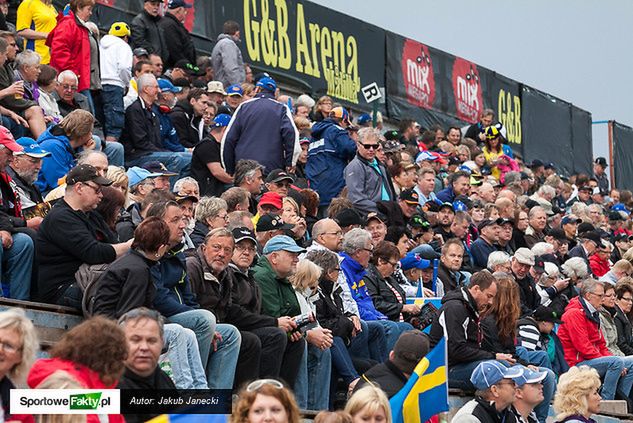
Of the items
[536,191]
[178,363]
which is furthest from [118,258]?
[536,191]

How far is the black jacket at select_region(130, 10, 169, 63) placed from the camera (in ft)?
59.7

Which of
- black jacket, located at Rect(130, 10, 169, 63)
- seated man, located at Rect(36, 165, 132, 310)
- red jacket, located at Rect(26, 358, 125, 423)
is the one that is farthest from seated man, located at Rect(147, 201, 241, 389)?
black jacket, located at Rect(130, 10, 169, 63)

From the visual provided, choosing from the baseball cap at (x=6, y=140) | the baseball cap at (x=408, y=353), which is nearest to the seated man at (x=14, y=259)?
the baseball cap at (x=6, y=140)

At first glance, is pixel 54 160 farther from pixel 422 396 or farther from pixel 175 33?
pixel 175 33

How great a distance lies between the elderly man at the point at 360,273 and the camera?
12.0 m

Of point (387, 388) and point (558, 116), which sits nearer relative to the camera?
point (387, 388)

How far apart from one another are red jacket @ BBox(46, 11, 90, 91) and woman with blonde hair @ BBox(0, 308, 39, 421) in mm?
9057

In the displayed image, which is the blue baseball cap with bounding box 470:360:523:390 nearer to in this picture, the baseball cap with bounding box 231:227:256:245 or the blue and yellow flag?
the blue and yellow flag

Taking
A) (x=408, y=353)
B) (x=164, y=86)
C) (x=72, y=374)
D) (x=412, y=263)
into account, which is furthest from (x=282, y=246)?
(x=164, y=86)

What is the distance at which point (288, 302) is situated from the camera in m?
10.6

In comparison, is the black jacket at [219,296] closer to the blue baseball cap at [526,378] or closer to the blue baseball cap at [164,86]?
the blue baseball cap at [526,378]

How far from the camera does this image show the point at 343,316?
11.2 metres

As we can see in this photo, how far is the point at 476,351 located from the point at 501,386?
3.56 ft

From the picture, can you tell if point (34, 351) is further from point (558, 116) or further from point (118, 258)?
point (558, 116)
